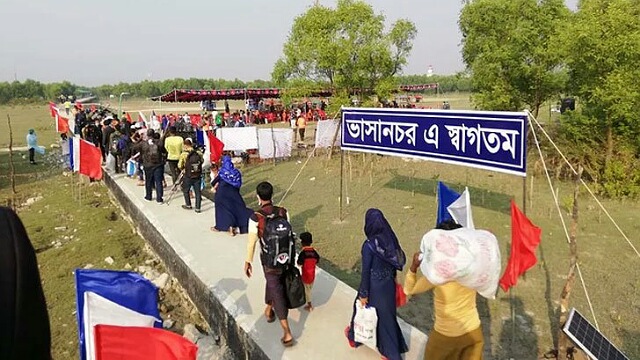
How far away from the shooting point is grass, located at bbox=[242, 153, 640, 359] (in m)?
5.28

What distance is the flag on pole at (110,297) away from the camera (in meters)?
2.88

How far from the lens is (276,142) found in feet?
51.9

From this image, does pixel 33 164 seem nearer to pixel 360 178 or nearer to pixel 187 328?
pixel 360 178

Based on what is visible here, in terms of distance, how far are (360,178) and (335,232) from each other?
483 centimetres

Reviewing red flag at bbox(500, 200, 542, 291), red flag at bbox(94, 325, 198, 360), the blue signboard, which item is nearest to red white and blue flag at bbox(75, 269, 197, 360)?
red flag at bbox(94, 325, 198, 360)

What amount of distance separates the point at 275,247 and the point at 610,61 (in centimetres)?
950

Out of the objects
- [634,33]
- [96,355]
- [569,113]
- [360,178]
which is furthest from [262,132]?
[96,355]

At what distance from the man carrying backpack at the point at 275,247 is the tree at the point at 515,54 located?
12.3 metres

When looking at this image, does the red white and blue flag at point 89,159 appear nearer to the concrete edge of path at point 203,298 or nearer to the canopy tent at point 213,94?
the concrete edge of path at point 203,298

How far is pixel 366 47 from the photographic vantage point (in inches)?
631

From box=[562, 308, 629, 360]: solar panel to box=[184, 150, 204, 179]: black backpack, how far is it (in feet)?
20.8

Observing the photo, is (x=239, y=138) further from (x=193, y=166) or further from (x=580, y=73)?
(x=580, y=73)

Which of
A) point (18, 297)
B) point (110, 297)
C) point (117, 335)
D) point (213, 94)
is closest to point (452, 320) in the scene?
point (117, 335)

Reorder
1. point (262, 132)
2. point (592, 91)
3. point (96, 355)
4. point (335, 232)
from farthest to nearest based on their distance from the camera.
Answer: point (262, 132) → point (592, 91) → point (335, 232) → point (96, 355)
